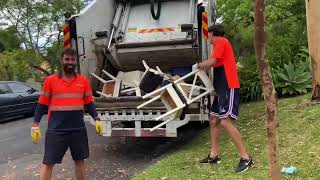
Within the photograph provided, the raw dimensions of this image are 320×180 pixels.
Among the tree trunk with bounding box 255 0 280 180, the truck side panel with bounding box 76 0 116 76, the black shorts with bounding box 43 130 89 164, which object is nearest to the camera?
the tree trunk with bounding box 255 0 280 180

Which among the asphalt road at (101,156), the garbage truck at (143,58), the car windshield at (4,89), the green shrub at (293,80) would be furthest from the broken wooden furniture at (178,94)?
the car windshield at (4,89)

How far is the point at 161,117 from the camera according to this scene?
6.42 m

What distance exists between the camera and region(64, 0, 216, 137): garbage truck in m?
6.75

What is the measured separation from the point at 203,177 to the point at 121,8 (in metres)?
4.16

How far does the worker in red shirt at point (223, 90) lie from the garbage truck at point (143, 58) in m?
0.72

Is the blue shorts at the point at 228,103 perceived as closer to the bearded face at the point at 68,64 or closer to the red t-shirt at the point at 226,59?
the red t-shirt at the point at 226,59

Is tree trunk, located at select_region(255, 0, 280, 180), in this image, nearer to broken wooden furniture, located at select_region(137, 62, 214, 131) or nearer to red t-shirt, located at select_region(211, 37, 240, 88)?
red t-shirt, located at select_region(211, 37, 240, 88)

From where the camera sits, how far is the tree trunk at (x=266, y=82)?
10.8 ft

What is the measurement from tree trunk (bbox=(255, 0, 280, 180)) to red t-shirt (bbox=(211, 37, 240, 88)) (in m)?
2.27

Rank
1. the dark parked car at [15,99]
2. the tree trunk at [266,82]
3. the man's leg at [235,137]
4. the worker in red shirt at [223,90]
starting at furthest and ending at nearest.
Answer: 1. the dark parked car at [15,99]
2. the worker in red shirt at [223,90]
3. the man's leg at [235,137]
4. the tree trunk at [266,82]

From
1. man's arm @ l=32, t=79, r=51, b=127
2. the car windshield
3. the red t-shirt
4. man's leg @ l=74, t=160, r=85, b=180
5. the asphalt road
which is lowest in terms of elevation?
the asphalt road

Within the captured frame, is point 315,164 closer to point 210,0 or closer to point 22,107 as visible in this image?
point 210,0

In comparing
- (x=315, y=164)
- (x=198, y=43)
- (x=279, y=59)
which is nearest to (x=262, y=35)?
(x=315, y=164)

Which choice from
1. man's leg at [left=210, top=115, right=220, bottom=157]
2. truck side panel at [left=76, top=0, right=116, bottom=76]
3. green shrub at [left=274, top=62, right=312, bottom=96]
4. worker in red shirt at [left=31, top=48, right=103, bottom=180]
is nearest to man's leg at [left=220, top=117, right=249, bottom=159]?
man's leg at [left=210, top=115, right=220, bottom=157]
